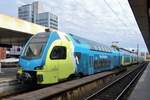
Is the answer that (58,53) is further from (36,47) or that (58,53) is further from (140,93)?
(140,93)

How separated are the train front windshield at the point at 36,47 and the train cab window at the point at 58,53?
649 millimetres

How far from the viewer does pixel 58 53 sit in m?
18.7

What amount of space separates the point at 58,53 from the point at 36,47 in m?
1.25

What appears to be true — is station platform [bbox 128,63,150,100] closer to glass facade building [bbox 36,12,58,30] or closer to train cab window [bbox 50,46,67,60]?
train cab window [bbox 50,46,67,60]

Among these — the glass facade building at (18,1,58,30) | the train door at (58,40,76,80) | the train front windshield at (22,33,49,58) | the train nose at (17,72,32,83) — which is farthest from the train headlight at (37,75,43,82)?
the glass facade building at (18,1,58,30)

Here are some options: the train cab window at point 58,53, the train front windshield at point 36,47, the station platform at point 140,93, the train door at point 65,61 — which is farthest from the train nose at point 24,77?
the station platform at point 140,93

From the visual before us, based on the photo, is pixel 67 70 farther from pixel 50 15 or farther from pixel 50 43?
pixel 50 15

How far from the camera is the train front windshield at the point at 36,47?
17.9 metres

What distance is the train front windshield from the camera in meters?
17.9

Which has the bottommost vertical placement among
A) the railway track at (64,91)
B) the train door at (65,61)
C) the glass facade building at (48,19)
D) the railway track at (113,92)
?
the railway track at (113,92)

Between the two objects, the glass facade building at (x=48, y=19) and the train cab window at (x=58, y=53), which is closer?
the train cab window at (x=58, y=53)

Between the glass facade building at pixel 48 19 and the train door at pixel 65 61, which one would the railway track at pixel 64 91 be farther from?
the glass facade building at pixel 48 19

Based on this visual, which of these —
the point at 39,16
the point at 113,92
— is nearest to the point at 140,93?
the point at 113,92

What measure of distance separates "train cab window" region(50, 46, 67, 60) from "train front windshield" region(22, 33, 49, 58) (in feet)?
2.13
